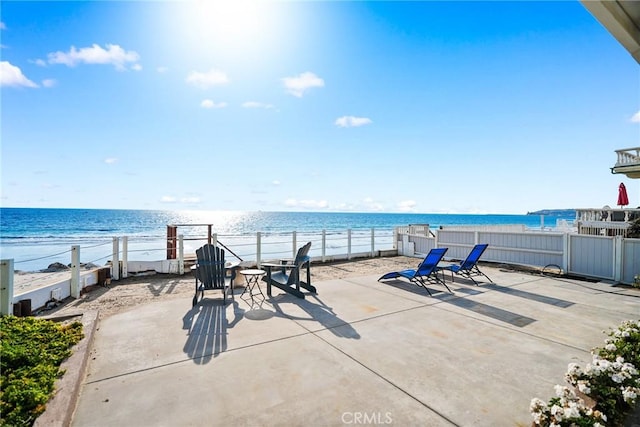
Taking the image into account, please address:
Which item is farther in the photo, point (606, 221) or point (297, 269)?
point (606, 221)

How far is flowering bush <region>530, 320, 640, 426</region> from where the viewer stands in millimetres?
1774

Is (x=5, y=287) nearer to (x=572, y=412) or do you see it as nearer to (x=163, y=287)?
(x=163, y=287)

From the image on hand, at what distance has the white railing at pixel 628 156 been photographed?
960 cm

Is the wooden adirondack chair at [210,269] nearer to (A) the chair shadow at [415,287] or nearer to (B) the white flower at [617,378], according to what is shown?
(A) the chair shadow at [415,287]

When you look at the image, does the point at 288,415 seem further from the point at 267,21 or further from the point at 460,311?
the point at 267,21

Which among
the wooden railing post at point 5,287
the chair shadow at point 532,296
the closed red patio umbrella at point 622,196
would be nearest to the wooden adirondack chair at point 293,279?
the wooden railing post at point 5,287

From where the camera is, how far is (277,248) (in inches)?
939

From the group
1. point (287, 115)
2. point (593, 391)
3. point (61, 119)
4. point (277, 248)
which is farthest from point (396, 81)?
point (277, 248)

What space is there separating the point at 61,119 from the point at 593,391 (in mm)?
16976

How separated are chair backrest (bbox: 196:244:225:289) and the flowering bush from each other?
4533 millimetres

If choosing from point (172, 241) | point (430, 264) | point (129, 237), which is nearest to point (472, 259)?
point (430, 264)

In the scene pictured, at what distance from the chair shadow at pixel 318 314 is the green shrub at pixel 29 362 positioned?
248 centimetres
